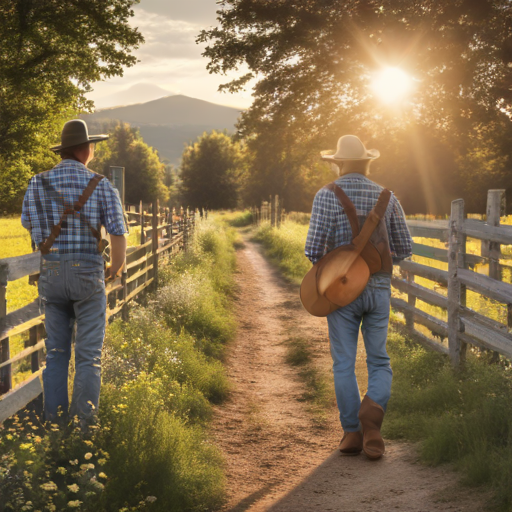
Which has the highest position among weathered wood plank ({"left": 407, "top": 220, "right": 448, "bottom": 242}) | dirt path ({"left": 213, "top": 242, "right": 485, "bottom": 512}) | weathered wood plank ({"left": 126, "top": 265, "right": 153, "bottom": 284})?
weathered wood plank ({"left": 407, "top": 220, "right": 448, "bottom": 242})

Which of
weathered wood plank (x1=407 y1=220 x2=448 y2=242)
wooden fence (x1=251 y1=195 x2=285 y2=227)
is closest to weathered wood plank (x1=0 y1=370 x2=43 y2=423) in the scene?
weathered wood plank (x1=407 y1=220 x2=448 y2=242)

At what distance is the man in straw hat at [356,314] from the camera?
14.5 ft

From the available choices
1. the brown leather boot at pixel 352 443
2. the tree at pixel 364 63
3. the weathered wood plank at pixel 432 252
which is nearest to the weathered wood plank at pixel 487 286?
the weathered wood plank at pixel 432 252

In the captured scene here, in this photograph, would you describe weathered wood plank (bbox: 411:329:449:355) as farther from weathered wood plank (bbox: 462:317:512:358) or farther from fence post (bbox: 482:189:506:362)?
fence post (bbox: 482:189:506:362)

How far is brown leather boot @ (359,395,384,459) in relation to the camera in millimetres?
4398

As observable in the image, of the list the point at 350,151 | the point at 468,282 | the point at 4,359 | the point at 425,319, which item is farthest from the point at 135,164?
the point at 4,359

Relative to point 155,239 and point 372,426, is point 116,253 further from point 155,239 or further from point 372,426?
point 155,239

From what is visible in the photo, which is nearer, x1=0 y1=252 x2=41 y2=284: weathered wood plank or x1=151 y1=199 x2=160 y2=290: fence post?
x1=0 y1=252 x2=41 y2=284: weathered wood plank

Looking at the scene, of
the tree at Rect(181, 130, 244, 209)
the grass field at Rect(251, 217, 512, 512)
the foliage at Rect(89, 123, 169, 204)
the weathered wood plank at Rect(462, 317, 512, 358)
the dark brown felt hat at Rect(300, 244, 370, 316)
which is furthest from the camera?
the foliage at Rect(89, 123, 169, 204)

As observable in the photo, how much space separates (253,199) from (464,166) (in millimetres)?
22271

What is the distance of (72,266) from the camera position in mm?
4047

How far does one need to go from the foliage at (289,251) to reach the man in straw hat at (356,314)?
10050mm

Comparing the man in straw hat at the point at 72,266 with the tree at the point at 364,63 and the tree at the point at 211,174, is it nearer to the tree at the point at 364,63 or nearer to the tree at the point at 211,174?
the tree at the point at 364,63

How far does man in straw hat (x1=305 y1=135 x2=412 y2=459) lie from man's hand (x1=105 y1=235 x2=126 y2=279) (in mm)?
1323
